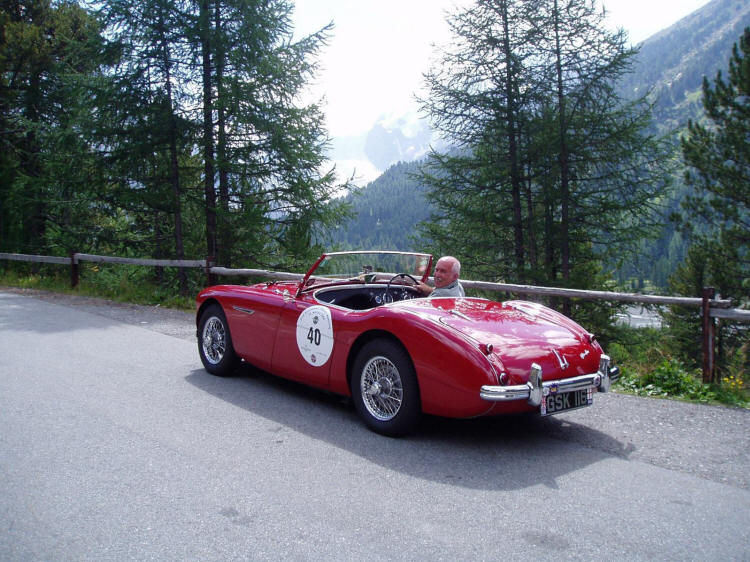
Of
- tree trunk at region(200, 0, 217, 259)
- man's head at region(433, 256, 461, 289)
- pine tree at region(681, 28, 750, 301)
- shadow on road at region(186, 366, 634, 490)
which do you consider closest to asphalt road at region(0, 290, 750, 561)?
shadow on road at region(186, 366, 634, 490)

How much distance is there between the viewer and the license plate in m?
3.84

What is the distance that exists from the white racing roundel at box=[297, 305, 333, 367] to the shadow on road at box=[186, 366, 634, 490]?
456 mm

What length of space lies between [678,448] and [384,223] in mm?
150435

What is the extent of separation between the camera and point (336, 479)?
134 inches

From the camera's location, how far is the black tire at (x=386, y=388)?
4016 mm

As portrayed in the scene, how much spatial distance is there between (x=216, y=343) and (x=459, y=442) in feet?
9.57

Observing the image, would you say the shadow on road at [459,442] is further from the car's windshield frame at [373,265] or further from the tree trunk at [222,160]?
the tree trunk at [222,160]

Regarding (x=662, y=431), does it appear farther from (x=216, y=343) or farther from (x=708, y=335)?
(x=216, y=343)

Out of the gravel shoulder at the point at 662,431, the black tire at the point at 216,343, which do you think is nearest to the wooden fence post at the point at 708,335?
the gravel shoulder at the point at 662,431

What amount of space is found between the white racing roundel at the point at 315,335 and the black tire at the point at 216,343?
113 centimetres

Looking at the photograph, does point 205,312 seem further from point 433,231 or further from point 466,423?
point 433,231

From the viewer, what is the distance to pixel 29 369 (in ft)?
19.7

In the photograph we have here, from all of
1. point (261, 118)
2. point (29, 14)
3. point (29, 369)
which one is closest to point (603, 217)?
point (261, 118)

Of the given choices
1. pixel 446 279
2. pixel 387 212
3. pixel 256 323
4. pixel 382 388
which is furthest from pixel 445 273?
pixel 387 212
